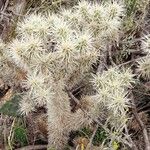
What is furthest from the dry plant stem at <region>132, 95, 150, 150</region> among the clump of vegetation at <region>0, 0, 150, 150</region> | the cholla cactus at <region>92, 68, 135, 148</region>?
the cholla cactus at <region>92, 68, 135, 148</region>

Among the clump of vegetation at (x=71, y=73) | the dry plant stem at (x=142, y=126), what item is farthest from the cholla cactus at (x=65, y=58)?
the dry plant stem at (x=142, y=126)

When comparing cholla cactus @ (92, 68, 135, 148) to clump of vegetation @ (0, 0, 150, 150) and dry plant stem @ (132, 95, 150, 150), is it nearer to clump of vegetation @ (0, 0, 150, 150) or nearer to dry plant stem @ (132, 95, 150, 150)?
clump of vegetation @ (0, 0, 150, 150)

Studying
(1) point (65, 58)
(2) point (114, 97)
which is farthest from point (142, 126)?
(1) point (65, 58)

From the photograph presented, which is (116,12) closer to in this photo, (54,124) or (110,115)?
(110,115)

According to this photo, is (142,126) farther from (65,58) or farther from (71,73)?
(65,58)

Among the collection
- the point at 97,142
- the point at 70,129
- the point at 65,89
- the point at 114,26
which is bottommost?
the point at 97,142

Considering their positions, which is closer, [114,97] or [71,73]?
[114,97]

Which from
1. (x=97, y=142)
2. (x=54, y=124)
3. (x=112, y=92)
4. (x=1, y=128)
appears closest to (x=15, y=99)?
(x=1, y=128)

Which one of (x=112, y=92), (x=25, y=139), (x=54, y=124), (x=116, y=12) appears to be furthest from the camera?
(x=25, y=139)
